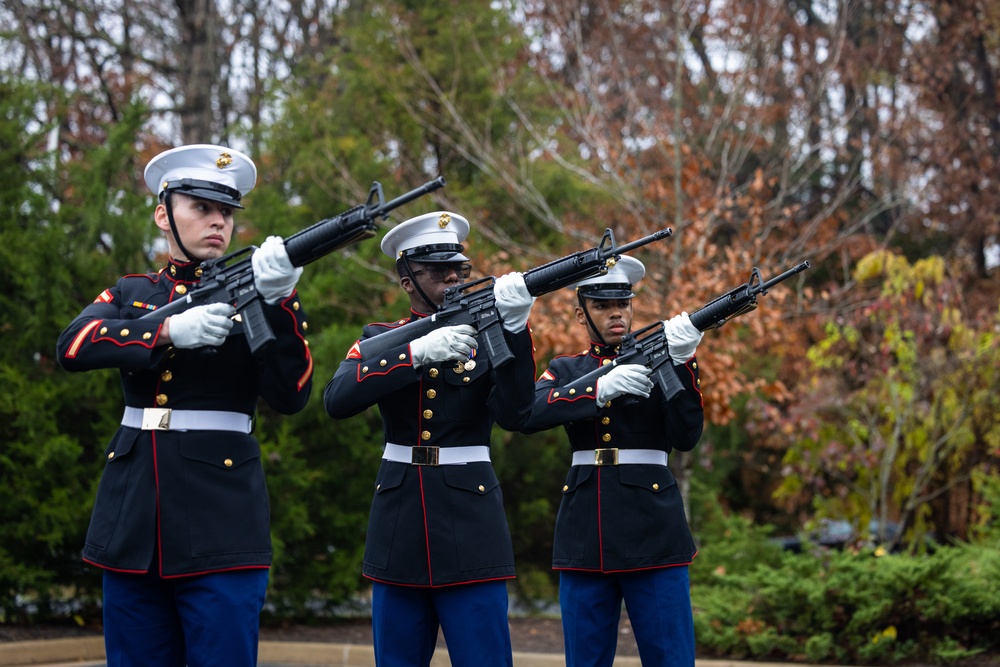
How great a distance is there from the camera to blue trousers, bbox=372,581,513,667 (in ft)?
12.9

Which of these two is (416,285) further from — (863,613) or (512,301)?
(863,613)

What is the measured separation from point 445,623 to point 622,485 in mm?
1269

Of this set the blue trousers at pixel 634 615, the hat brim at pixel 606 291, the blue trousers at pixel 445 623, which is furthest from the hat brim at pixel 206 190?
the blue trousers at pixel 634 615

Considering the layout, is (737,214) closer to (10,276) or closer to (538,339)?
(538,339)

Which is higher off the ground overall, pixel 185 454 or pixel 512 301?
pixel 512 301

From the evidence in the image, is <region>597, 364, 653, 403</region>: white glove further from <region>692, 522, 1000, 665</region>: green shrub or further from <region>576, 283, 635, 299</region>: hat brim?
<region>692, 522, 1000, 665</region>: green shrub

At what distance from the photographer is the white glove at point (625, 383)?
486cm

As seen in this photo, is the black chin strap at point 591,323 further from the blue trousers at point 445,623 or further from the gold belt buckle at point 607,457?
the blue trousers at point 445,623

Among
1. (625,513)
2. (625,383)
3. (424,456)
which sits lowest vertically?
(625,513)

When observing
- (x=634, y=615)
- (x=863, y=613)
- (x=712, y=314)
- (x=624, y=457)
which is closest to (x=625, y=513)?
(x=624, y=457)

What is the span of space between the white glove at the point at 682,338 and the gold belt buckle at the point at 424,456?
135 centimetres

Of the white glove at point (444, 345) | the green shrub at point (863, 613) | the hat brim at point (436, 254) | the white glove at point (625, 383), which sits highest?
the hat brim at point (436, 254)

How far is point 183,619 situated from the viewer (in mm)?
3555

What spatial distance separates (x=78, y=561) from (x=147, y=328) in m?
5.22
